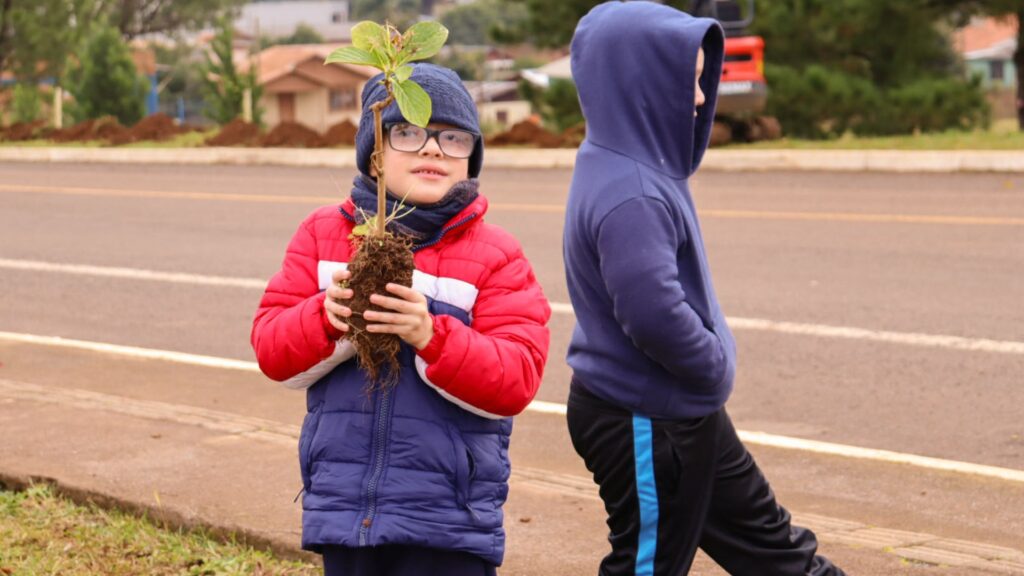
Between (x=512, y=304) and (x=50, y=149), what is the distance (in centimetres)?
2283

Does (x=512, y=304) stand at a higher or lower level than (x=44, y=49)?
higher

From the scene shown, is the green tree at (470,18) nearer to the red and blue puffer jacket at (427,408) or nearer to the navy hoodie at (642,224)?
the navy hoodie at (642,224)

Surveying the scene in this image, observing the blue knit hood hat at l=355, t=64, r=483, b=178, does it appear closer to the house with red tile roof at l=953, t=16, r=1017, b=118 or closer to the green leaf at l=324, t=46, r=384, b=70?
the green leaf at l=324, t=46, r=384, b=70

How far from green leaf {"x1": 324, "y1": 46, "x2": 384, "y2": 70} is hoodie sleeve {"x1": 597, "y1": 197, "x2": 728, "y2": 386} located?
0.67 metres

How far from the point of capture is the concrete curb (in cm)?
1686

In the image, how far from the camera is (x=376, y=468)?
10.00ft

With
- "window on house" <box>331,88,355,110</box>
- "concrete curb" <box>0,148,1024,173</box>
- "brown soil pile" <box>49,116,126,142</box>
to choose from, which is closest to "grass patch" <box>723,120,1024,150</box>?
"concrete curb" <box>0,148,1024,173</box>

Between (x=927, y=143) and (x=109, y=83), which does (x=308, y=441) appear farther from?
(x=109, y=83)

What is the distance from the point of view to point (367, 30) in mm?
2875

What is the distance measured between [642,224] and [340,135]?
20645mm

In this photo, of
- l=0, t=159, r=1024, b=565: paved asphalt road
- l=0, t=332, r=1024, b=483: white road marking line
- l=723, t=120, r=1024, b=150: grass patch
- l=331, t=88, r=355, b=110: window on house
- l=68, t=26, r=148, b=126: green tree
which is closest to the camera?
l=0, t=332, r=1024, b=483: white road marking line

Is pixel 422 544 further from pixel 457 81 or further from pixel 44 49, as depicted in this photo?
pixel 44 49

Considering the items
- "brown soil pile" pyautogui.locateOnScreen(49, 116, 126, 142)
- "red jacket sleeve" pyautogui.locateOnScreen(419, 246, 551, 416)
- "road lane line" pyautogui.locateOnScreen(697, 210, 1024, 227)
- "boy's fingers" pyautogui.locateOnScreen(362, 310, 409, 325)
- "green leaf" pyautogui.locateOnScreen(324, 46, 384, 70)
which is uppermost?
"green leaf" pyautogui.locateOnScreen(324, 46, 384, 70)

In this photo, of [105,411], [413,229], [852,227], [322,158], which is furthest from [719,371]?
[322,158]
